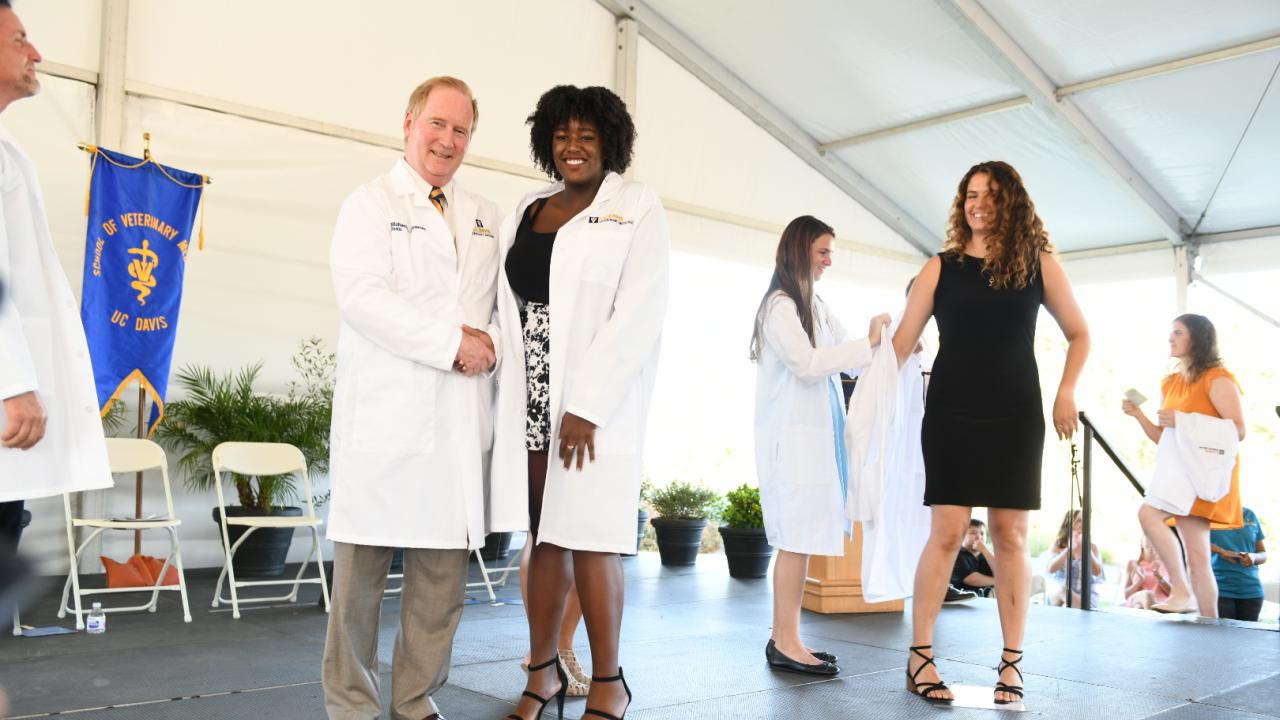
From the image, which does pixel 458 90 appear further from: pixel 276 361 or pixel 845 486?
pixel 276 361

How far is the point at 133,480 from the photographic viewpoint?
5938 mm

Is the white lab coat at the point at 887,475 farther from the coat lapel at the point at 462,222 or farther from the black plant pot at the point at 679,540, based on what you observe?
the black plant pot at the point at 679,540

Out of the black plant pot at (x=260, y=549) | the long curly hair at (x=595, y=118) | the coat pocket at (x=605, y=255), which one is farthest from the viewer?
the black plant pot at (x=260, y=549)

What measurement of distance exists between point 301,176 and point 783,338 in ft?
14.1

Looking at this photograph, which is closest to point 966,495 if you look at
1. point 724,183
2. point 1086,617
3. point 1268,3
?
point 1086,617

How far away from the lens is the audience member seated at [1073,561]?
599cm

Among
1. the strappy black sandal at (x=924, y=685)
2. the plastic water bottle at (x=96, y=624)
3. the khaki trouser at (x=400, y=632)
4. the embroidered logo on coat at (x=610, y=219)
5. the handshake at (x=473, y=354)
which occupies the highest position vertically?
the embroidered logo on coat at (x=610, y=219)

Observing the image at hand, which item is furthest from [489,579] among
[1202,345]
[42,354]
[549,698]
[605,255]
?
[42,354]

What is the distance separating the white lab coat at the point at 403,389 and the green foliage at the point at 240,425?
3.25 meters

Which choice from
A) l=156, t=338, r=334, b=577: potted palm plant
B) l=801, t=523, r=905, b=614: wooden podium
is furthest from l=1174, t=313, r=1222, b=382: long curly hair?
l=156, t=338, r=334, b=577: potted palm plant

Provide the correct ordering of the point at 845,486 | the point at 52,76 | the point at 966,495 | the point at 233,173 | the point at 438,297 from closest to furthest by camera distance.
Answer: the point at 438,297
the point at 966,495
the point at 845,486
the point at 52,76
the point at 233,173

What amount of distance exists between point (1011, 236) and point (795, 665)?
59.5 inches

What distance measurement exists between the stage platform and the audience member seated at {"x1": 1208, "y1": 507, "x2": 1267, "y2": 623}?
0.71 metres

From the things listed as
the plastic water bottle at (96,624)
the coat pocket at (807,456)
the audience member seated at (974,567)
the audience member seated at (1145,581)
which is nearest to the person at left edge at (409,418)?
the coat pocket at (807,456)
